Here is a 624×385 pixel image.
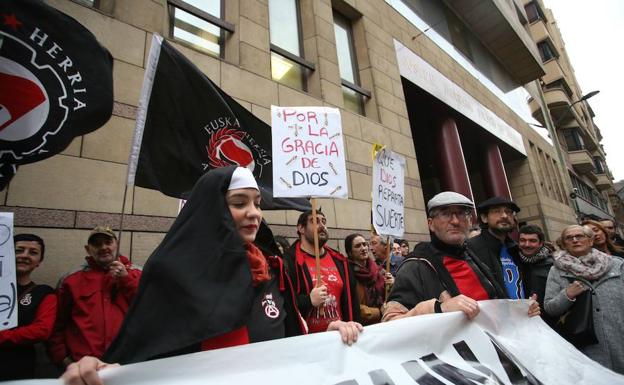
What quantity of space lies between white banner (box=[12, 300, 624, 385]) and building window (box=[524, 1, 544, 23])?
37.7 metres

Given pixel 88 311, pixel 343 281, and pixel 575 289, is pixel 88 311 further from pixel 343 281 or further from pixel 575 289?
pixel 575 289

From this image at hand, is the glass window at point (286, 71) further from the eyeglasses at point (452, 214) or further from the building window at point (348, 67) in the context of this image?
the eyeglasses at point (452, 214)

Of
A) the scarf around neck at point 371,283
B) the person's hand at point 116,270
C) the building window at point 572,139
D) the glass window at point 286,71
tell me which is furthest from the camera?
the building window at point 572,139

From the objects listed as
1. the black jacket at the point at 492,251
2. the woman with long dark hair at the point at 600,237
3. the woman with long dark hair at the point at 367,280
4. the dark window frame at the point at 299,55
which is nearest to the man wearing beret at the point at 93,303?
the woman with long dark hair at the point at 367,280

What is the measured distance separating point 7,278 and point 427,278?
2.28 m

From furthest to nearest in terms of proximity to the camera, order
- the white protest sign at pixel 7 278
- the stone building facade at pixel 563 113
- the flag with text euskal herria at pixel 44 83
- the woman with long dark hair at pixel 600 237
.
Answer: the stone building facade at pixel 563 113
the woman with long dark hair at pixel 600 237
the flag with text euskal herria at pixel 44 83
the white protest sign at pixel 7 278

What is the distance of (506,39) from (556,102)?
15238 millimetres

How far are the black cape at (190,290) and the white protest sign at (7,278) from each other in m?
0.71

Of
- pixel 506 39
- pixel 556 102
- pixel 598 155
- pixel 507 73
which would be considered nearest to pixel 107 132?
pixel 506 39

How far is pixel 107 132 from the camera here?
12.6 feet

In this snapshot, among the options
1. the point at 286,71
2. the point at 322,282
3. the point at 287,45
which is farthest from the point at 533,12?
the point at 322,282

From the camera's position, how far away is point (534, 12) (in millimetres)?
30438

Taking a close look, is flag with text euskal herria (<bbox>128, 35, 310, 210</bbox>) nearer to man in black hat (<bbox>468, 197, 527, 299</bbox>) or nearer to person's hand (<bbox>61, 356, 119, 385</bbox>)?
person's hand (<bbox>61, 356, 119, 385</bbox>)

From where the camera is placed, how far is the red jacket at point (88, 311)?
8.27 ft
